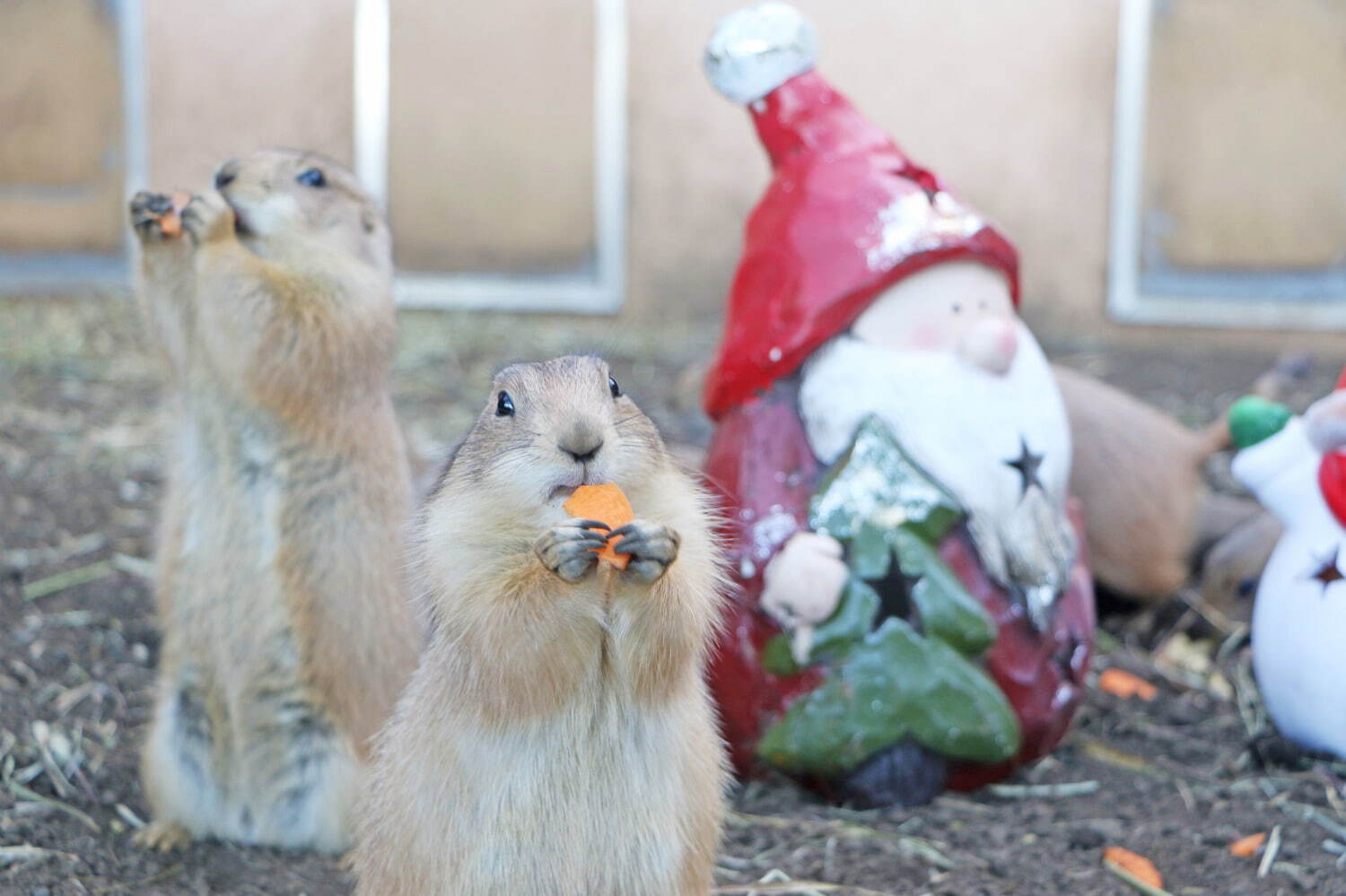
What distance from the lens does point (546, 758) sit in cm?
194

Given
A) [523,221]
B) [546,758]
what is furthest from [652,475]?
[523,221]

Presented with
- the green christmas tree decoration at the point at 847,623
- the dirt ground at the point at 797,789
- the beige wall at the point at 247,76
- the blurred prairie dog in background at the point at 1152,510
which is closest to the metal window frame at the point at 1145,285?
the blurred prairie dog in background at the point at 1152,510

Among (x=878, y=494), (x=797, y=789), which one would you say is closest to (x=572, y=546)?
(x=878, y=494)

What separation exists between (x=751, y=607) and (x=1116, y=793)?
3.16ft

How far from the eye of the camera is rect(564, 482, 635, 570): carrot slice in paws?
1.88 metres

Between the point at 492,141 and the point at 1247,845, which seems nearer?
the point at 1247,845

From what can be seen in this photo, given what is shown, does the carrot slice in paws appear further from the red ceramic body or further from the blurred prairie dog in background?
the blurred prairie dog in background

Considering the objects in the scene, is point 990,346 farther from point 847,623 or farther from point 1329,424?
point 1329,424

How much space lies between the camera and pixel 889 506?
9.89ft

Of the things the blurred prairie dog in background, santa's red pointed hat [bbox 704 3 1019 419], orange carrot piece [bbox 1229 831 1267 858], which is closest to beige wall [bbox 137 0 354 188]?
the blurred prairie dog in background

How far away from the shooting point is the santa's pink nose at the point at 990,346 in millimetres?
3006

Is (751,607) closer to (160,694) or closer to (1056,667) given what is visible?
(1056,667)

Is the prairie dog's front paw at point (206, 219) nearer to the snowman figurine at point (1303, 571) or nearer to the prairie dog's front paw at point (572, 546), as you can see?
the prairie dog's front paw at point (572, 546)

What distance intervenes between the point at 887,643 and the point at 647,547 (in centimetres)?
127
